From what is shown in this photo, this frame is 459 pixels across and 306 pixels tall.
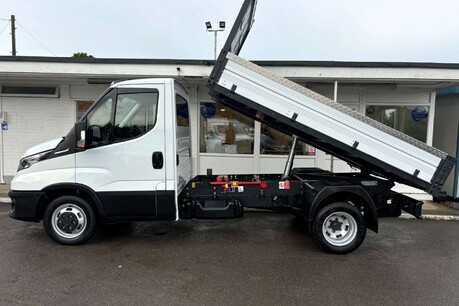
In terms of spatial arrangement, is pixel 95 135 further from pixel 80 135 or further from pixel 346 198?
pixel 346 198

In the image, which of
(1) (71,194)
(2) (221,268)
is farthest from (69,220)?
(2) (221,268)

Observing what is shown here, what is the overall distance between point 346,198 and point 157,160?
289cm

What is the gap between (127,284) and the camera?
13.3 feet

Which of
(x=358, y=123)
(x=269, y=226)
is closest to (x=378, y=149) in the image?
(x=358, y=123)

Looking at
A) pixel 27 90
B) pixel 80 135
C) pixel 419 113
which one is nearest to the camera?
pixel 80 135

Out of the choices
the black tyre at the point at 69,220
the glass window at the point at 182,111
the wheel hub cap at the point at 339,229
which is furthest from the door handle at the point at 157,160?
the wheel hub cap at the point at 339,229

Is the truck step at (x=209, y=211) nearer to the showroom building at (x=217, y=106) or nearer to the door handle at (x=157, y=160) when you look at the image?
the door handle at (x=157, y=160)

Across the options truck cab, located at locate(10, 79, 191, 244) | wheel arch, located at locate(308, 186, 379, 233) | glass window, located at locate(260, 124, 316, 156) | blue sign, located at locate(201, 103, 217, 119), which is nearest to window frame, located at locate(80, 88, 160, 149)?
truck cab, located at locate(10, 79, 191, 244)

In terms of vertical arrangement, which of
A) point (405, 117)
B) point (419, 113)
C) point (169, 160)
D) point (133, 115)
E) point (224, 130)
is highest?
point (419, 113)

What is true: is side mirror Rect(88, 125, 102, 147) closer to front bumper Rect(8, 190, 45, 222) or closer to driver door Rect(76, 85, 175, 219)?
driver door Rect(76, 85, 175, 219)

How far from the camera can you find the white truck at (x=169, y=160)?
4816 mm

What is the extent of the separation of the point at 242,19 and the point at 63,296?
413 centimetres

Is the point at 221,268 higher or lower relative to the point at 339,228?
lower

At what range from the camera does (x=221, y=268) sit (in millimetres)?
4566
